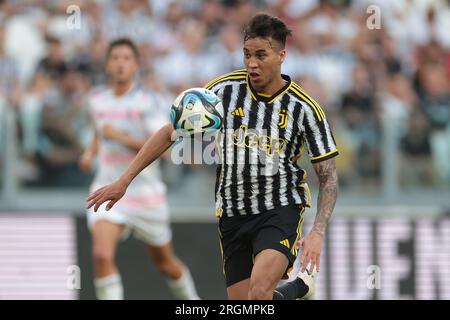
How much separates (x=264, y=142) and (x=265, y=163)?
153mm

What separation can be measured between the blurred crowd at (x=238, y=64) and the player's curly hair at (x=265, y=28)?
441 centimetres

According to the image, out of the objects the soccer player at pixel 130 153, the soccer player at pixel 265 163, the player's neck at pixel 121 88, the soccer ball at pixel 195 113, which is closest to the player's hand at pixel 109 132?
the soccer player at pixel 130 153

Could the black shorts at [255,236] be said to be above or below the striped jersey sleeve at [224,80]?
below

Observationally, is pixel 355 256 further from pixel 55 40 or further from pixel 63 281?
pixel 55 40

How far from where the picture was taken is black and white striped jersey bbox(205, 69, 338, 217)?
6.69 m

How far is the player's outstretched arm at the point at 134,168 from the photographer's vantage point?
20.5 ft

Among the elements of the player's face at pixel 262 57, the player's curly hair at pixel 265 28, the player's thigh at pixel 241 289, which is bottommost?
the player's thigh at pixel 241 289

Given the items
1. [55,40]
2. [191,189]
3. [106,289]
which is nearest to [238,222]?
[106,289]

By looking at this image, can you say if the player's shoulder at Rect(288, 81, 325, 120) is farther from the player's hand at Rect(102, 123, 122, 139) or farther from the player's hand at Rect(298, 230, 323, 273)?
the player's hand at Rect(102, 123, 122, 139)

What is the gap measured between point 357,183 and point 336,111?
2.91 feet

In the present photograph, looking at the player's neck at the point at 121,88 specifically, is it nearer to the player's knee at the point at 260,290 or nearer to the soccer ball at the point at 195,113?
the soccer ball at the point at 195,113

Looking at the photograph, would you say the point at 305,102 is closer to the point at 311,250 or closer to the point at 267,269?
the point at 311,250

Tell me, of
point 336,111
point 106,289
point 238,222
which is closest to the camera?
point 238,222

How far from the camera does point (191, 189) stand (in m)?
11.0
